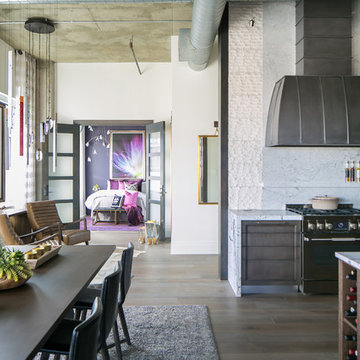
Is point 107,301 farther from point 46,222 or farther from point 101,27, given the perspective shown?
point 101,27

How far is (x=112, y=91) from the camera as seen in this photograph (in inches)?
316

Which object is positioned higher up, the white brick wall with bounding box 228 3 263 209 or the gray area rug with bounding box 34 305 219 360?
the white brick wall with bounding box 228 3 263 209

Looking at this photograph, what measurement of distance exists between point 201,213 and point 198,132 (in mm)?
1385

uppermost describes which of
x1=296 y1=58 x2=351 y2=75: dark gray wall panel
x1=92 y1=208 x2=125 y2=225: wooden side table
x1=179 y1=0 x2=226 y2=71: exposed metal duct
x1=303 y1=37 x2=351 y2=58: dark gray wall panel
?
x1=179 y1=0 x2=226 y2=71: exposed metal duct

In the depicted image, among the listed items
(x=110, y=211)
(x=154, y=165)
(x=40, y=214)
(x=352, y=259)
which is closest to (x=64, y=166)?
(x=154, y=165)

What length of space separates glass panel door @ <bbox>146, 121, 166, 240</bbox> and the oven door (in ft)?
12.0

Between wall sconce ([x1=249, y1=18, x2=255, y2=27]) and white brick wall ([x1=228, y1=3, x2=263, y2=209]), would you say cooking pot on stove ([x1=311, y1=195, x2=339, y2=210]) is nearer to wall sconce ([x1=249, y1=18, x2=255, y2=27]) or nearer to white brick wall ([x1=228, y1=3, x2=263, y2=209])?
white brick wall ([x1=228, y1=3, x2=263, y2=209])

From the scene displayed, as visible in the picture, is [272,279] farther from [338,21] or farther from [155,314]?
[338,21]

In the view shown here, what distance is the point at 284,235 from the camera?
4.30 metres

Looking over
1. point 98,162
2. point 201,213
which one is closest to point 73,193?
point 201,213

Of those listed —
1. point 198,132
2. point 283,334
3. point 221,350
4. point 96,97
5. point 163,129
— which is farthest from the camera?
point 96,97

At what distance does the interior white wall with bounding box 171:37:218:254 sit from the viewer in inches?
254

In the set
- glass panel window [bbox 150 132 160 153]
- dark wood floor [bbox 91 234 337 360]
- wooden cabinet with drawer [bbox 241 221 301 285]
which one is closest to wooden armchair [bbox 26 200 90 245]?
dark wood floor [bbox 91 234 337 360]

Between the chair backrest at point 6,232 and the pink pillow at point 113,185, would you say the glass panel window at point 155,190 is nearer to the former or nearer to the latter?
the chair backrest at point 6,232
